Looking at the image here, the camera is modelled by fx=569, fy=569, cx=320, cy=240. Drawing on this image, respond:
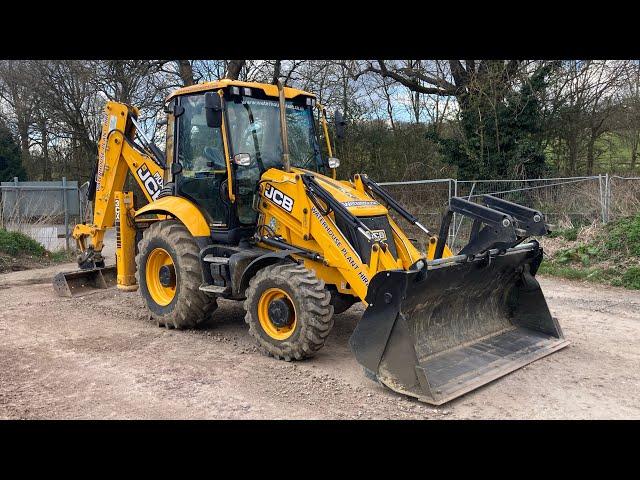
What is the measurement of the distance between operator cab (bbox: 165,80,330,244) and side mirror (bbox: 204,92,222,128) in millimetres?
15

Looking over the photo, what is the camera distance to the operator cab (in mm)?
6418

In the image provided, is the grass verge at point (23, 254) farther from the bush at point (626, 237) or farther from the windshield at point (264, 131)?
the bush at point (626, 237)

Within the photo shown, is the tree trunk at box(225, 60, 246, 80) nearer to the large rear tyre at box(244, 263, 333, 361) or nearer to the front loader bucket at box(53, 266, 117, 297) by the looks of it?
the front loader bucket at box(53, 266, 117, 297)

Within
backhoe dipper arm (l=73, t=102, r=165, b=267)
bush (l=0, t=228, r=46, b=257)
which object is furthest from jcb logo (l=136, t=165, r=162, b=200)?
bush (l=0, t=228, r=46, b=257)

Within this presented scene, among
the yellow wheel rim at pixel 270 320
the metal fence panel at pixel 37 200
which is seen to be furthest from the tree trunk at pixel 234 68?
the yellow wheel rim at pixel 270 320

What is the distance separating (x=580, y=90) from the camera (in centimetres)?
1642

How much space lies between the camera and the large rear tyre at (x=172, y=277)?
663 centimetres

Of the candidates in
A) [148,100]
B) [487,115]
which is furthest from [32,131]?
[487,115]

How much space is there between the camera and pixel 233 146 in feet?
20.9

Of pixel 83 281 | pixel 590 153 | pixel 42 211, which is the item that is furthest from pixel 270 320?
pixel 590 153

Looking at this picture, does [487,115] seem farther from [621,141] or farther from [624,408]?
[624,408]

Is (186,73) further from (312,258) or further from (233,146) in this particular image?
(312,258)

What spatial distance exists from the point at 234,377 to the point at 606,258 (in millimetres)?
8155

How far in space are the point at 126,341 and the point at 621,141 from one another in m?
15.9
